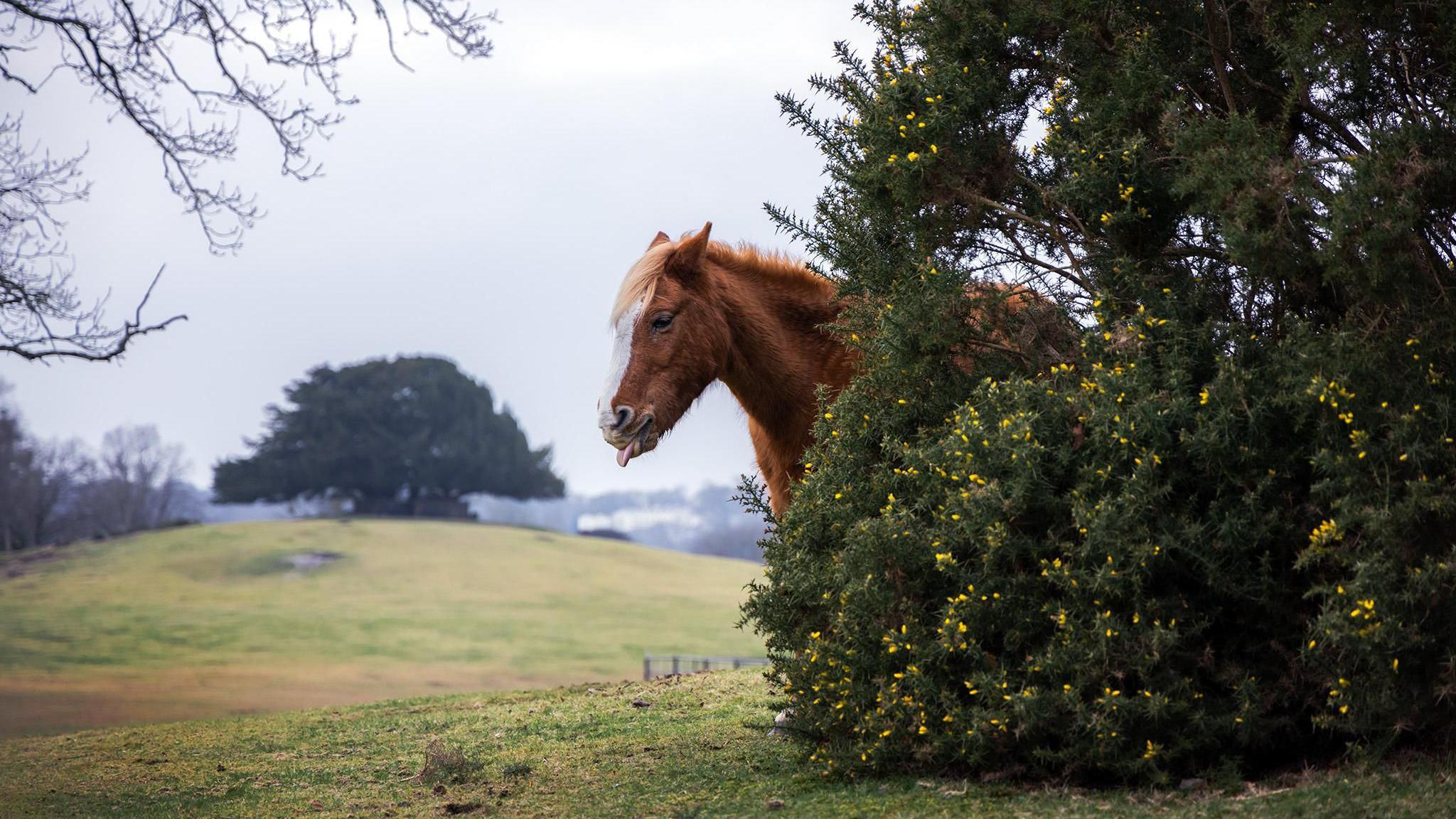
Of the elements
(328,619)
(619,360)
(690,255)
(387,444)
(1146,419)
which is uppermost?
(387,444)

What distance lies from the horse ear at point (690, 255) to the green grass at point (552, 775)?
3.07 m

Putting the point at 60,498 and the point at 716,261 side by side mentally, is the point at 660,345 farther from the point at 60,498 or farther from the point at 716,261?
the point at 60,498

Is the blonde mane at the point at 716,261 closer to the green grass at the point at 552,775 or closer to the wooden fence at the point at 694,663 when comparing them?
the green grass at the point at 552,775

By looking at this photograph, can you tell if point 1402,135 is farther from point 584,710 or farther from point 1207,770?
point 584,710

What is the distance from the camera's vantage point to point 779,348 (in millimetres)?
7504

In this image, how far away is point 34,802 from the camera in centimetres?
681

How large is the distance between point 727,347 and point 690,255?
65 cm

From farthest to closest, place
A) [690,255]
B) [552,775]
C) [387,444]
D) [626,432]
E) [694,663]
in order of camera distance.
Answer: [387,444] → [694,663] → [690,255] → [552,775] → [626,432]

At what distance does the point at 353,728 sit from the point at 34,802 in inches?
127

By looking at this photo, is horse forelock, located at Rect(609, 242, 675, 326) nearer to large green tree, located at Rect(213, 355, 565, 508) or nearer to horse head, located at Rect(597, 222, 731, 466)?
horse head, located at Rect(597, 222, 731, 466)

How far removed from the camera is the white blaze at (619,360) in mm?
6633

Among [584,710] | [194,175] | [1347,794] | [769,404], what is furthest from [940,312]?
[194,175]

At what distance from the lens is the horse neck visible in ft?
24.4

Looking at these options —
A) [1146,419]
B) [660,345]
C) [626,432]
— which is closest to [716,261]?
[660,345]
